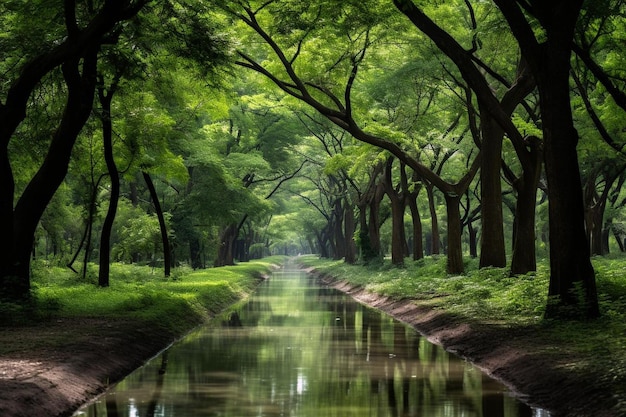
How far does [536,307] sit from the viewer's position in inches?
713

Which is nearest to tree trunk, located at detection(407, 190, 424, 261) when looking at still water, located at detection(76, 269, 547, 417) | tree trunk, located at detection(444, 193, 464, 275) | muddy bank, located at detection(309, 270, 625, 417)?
tree trunk, located at detection(444, 193, 464, 275)

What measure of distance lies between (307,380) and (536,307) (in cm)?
735

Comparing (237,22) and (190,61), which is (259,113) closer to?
(237,22)

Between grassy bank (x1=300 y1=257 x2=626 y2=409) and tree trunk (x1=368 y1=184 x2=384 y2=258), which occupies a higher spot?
tree trunk (x1=368 y1=184 x2=384 y2=258)

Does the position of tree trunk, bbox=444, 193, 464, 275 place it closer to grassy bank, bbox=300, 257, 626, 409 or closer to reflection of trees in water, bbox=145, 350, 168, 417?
grassy bank, bbox=300, 257, 626, 409

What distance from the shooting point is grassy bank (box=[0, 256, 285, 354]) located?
19.5m

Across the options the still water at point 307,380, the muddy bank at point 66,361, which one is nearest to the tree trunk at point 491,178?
the still water at point 307,380

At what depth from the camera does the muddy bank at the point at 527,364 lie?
33.2 feet

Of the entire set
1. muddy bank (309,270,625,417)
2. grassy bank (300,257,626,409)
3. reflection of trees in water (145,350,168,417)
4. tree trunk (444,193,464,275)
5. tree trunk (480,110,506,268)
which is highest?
tree trunk (480,110,506,268)

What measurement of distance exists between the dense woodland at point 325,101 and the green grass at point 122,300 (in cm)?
95

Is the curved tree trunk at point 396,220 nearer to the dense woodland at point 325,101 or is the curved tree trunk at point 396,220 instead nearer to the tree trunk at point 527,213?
the dense woodland at point 325,101

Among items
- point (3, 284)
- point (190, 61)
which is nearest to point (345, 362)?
point (3, 284)

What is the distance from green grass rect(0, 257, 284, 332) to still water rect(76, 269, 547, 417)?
164 cm

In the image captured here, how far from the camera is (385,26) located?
85.1 feet
